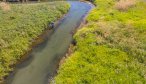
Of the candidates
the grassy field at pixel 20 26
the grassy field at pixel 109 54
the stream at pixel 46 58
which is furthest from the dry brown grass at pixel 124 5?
the grassy field at pixel 20 26

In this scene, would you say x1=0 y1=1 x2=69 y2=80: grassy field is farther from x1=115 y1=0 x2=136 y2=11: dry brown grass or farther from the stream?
x1=115 y1=0 x2=136 y2=11: dry brown grass

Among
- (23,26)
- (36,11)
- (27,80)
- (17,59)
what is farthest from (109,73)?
(36,11)

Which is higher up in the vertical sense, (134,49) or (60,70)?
(134,49)

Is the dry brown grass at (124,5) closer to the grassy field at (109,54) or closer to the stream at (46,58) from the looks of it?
the grassy field at (109,54)

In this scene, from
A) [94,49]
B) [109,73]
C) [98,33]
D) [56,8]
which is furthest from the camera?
[56,8]

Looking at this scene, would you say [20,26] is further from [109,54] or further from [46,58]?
[109,54]

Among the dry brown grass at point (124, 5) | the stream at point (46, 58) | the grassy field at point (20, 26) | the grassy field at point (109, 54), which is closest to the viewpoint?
the grassy field at point (109, 54)

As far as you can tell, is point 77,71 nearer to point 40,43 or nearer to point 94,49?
point 94,49
